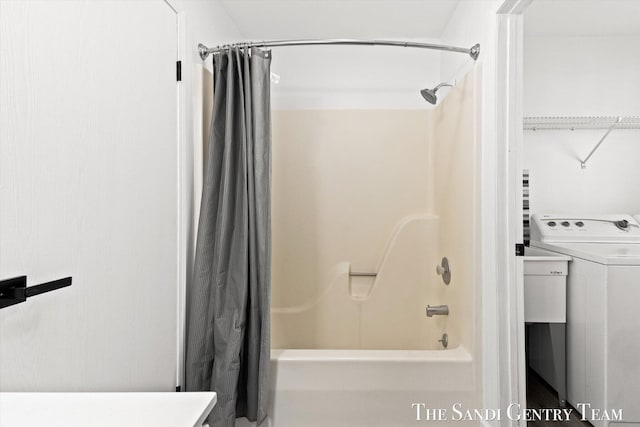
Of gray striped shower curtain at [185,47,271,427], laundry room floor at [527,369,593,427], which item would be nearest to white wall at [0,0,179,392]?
gray striped shower curtain at [185,47,271,427]

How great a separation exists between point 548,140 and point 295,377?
7.75 feet

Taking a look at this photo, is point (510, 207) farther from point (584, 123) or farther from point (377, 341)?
point (584, 123)

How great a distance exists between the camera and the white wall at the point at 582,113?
2900 millimetres

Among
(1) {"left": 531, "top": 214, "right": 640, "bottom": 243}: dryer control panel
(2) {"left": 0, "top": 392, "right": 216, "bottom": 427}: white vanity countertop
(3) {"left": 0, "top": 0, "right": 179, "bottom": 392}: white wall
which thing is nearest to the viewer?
(2) {"left": 0, "top": 392, "right": 216, "bottom": 427}: white vanity countertop

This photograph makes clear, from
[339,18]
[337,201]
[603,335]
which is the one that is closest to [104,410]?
[603,335]

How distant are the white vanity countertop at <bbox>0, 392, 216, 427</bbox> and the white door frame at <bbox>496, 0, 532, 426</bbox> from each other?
4.38 ft

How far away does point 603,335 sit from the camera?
6.24 feet

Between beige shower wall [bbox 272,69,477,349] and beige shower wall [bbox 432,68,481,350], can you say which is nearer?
beige shower wall [bbox 432,68,481,350]

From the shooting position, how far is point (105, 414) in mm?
692

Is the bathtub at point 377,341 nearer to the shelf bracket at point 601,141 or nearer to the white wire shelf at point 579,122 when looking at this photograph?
the white wire shelf at point 579,122

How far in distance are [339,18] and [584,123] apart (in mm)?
1783

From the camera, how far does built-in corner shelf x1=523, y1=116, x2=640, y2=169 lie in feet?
9.02

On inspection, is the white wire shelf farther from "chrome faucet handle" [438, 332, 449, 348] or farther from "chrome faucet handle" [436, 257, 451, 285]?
"chrome faucet handle" [438, 332, 449, 348]

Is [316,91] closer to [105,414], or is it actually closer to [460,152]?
[460,152]
